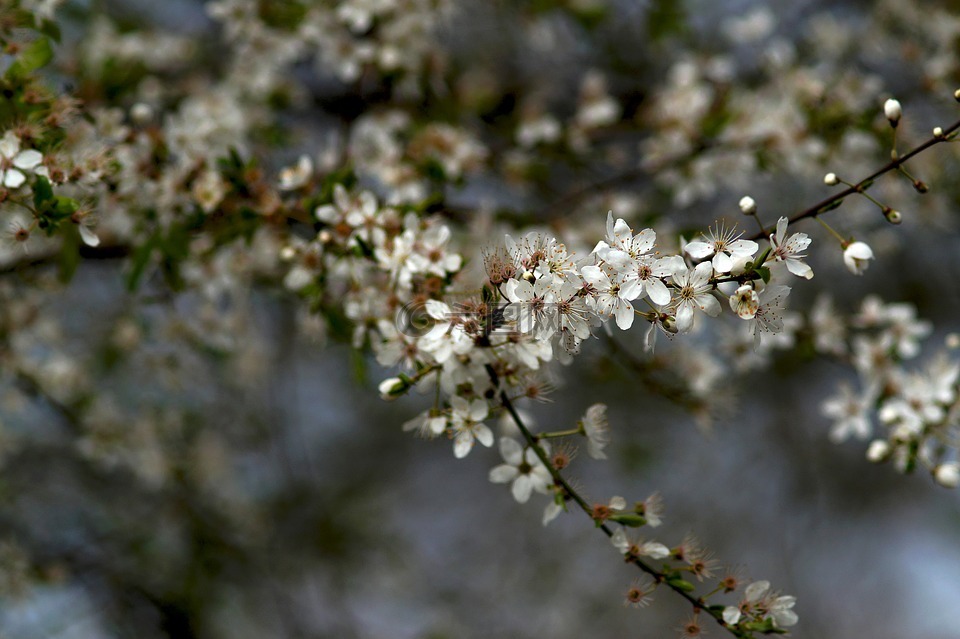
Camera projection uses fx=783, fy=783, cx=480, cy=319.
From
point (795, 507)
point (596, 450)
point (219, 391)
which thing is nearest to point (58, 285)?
point (219, 391)

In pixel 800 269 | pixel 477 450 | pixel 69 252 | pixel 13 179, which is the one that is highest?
pixel 477 450

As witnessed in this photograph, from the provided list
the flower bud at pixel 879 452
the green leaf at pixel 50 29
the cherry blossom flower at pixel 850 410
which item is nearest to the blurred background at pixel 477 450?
the cherry blossom flower at pixel 850 410

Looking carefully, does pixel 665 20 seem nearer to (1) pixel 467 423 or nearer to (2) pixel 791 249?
(2) pixel 791 249

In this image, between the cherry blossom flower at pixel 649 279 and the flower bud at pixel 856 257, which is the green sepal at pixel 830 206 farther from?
the cherry blossom flower at pixel 649 279

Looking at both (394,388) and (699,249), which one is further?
(394,388)

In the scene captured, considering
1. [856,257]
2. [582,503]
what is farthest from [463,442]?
[856,257]

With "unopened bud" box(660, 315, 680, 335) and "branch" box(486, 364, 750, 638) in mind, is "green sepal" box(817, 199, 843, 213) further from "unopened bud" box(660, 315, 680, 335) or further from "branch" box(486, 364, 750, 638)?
"branch" box(486, 364, 750, 638)

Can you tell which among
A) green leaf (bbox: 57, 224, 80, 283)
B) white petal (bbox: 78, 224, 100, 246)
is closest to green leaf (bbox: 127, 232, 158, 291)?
green leaf (bbox: 57, 224, 80, 283)

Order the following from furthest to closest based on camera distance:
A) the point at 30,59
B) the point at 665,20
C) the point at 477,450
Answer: the point at 477,450
the point at 665,20
the point at 30,59
